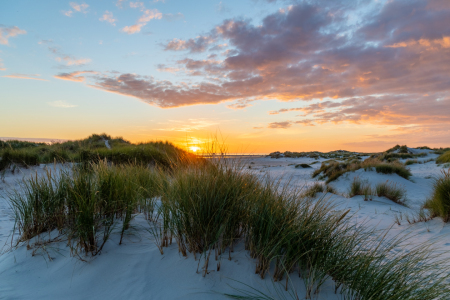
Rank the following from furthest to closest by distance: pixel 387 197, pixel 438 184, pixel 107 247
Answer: pixel 387 197 → pixel 438 184 → pixel 107 247

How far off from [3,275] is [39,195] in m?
0.97

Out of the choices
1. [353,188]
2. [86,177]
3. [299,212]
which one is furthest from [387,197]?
[86,177]

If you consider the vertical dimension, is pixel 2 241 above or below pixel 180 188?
below

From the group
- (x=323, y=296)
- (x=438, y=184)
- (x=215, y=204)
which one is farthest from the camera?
(x=438, y=184)

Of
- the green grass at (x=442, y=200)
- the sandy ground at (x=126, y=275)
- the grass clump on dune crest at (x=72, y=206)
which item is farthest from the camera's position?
the green grass at (x=442, y=200)

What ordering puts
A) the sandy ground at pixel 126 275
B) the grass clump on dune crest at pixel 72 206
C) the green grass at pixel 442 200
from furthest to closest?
1. the green grass at pixel 442 200
2. the grass clump on dune crest at pixel 72 206
3. the sandy ground at pixel 126 275

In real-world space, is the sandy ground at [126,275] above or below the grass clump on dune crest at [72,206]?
below

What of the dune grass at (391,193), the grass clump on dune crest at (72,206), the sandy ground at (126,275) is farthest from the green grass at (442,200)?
the grass clump on dune crest at (72,206)

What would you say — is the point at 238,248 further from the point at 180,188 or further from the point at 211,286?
the point at 180,188

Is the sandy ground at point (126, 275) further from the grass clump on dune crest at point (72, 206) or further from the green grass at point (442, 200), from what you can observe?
the green grass at point (442, 200)

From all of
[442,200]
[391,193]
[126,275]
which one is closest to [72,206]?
[126,275]

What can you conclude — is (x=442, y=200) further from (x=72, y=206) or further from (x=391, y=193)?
(x=72, y=206)

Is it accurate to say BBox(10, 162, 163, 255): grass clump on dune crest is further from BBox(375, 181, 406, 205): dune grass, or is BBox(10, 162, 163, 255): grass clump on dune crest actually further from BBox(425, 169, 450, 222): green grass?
BBox(375, 181, 406, 205): dune grass

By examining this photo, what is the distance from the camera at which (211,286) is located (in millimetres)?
2176
